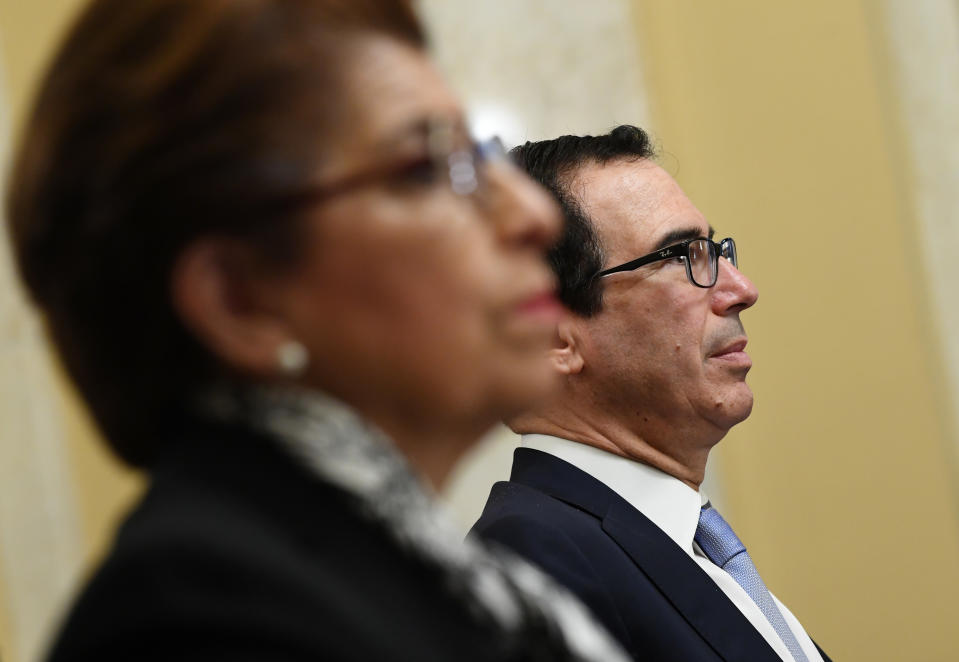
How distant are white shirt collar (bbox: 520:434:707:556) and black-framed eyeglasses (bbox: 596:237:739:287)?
372mm

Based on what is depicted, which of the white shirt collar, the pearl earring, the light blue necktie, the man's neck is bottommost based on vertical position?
the pearl earring

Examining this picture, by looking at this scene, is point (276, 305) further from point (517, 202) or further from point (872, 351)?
point (872, 351)

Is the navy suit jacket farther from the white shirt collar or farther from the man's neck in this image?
the man's neck

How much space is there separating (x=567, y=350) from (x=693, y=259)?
0.33m

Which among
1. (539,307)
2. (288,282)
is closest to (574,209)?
(539,307)

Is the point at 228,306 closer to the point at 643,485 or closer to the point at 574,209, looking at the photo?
the point at 643,485

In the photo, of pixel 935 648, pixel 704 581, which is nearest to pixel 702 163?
pixel 935 648

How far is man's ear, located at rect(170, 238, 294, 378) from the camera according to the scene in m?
1.04

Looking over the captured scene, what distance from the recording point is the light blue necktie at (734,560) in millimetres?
2170

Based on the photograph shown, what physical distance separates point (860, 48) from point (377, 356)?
3.80m

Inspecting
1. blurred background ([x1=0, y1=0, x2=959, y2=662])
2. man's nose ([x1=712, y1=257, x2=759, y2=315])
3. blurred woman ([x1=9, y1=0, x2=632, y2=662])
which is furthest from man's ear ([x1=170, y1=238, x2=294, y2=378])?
blurred background ([x1=0, y1=0, x2=959, y2=662])

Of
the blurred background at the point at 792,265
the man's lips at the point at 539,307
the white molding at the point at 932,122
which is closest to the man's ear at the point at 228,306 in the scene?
the man's lips at the point at 539,307

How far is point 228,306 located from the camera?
106 cm

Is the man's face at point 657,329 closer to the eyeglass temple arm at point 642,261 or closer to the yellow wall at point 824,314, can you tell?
the eyeglass temple arm at point 642,261
